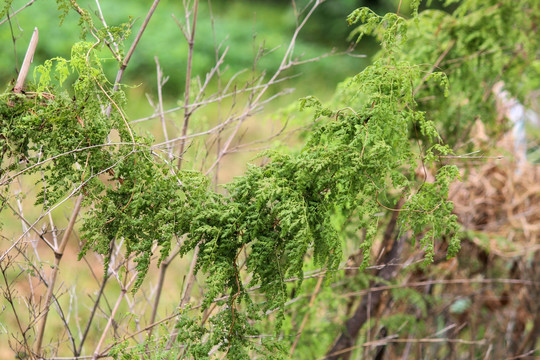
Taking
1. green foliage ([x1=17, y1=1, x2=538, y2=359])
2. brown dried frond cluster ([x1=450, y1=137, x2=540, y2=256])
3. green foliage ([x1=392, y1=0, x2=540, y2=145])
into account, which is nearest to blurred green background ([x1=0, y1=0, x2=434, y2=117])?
brown dried frond cluster ([x1=450, y1=137, x2=540, y2=256])

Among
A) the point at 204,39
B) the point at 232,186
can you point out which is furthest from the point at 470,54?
the point at 204,39

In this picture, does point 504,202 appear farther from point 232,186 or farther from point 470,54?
point 232,186

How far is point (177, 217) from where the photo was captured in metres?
1.61

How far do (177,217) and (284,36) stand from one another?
9.65 m

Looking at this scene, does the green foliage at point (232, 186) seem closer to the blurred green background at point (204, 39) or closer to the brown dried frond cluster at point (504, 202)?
the brown dried frond cluster at point (504, 202)

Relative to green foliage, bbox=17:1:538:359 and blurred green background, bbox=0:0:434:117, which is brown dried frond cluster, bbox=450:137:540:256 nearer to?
green foliage, bbox=17:1:538:359

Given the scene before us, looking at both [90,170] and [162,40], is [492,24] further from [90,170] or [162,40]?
[162,40]

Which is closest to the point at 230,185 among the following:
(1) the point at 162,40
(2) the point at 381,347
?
(2) the point at 381,347

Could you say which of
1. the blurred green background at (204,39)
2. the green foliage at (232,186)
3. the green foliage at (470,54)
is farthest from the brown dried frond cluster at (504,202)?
the blurred green background at (204,39)

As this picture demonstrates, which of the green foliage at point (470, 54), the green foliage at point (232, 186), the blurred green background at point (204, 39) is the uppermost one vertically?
the blurred green background at point (204, 39)

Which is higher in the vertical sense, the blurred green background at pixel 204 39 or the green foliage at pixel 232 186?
the blurred green background at pixel 204 39

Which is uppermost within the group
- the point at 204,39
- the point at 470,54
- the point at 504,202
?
the point at 204,39

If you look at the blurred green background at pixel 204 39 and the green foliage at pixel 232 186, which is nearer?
the green foliage at pixel 232 186

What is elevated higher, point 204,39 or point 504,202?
point 204,39
